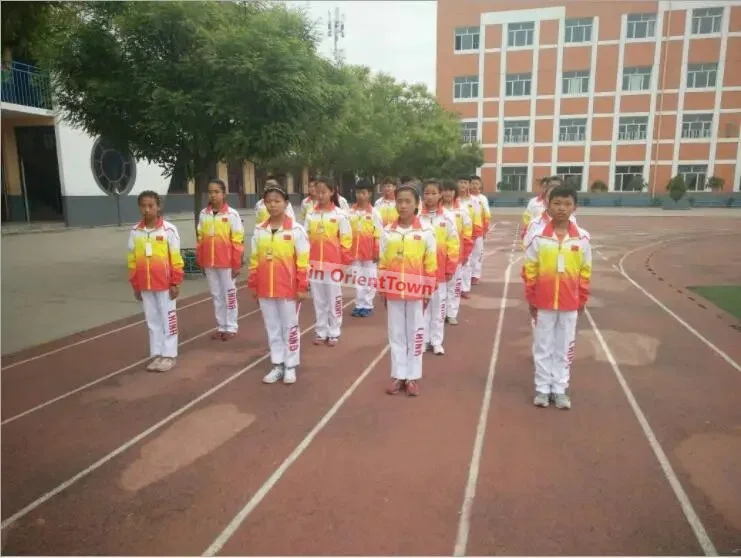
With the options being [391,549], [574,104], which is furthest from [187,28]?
[574,104]

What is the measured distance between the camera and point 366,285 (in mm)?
8133

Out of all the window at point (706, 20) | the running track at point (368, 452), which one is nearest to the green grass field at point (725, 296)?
the running track at point (368, 452)

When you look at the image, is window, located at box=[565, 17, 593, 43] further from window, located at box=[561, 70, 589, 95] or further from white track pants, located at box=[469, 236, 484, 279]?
white track pants, located at box=[469, 236, 484, 279]

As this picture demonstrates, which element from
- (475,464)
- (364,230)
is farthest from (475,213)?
(475,464)

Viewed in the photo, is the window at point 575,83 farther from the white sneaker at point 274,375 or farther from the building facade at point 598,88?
the white sneaker at point 274,375

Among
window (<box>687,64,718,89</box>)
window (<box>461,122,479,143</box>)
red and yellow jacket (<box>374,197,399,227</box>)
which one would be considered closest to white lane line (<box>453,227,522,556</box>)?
red and yellow jacket (<box>374,197,399,227</box>)

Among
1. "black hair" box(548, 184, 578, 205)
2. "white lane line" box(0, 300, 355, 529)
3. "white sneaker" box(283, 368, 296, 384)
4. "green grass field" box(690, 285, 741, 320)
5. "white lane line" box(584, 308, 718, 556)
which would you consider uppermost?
"black hair" box(548, 184, 578, 205)

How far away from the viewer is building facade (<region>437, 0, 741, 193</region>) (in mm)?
39312

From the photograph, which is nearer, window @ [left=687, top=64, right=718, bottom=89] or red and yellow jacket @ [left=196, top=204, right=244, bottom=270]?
red and yellow jacket @ [left=196, top=204, right=244, bottom=270]

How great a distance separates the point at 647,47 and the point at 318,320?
42927mm

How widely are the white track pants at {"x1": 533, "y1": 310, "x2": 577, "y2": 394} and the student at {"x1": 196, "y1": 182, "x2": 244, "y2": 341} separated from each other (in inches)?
141

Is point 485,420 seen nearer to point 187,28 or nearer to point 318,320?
point 318,320

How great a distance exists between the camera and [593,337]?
22.3 ft

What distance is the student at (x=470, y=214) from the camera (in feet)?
28.0
